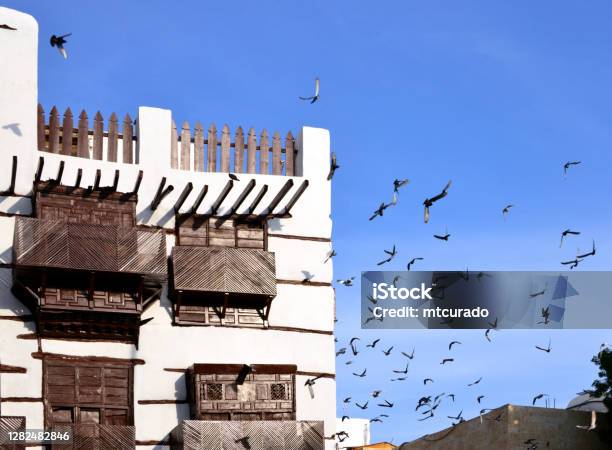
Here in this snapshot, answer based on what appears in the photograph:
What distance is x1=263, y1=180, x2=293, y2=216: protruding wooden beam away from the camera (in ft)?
99.0

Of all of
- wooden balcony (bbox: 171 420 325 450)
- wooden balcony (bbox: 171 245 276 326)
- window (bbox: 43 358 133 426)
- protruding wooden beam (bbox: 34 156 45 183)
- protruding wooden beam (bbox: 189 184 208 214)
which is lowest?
wooden balcony (bbox: 171 420 325 450)

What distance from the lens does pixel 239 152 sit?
→ 31.5 m

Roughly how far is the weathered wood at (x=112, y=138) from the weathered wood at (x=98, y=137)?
0.18 m

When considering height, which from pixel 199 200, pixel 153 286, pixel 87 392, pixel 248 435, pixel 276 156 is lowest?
pixel 248 435

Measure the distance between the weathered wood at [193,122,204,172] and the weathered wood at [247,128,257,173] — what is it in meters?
1.18

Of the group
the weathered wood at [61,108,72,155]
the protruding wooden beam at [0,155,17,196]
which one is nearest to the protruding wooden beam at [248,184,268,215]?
the weathered wood at [61,108,72,155]

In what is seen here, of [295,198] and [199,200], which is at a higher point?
[295,198]

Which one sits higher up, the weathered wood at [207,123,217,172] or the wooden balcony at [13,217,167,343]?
the weathered wood at [207,123,217,172]

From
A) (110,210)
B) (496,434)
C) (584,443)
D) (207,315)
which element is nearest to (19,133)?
(110,210)

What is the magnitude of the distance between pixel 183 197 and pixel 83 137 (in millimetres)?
2704

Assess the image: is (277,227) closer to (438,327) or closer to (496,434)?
(438,327)

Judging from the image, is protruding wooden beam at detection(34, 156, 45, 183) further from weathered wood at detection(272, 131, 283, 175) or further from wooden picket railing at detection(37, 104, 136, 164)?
weathered wood at detection(272, 131, 283, 175)

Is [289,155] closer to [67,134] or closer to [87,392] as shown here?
[67,134]

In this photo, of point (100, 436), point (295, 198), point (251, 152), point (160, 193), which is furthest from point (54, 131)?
point (100, 436)
